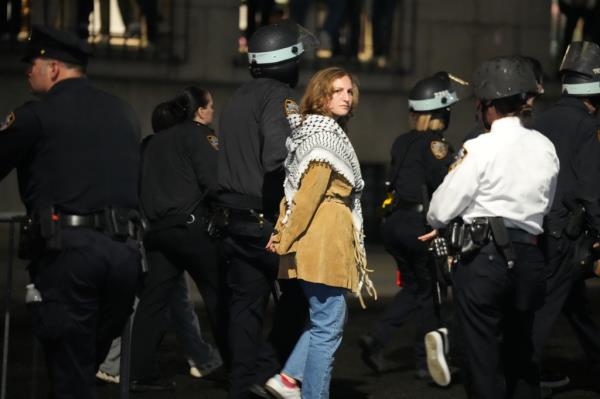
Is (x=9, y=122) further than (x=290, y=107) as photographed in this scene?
No

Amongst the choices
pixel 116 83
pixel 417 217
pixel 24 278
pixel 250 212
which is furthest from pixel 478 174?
pixel 116 83

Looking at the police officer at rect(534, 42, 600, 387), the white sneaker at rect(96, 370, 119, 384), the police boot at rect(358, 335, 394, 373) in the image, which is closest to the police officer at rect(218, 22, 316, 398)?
the white sneaker at rect(96, 370, 119, 384)

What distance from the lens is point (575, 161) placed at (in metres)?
8.34

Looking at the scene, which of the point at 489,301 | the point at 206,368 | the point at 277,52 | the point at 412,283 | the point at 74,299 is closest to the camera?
the point at 74,299

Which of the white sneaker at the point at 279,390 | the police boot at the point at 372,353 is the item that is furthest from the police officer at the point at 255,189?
the police boot at the point at 372,353

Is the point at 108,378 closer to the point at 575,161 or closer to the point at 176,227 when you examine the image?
the point at 176,227

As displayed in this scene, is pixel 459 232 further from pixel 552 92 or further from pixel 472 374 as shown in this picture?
pixel 552 92

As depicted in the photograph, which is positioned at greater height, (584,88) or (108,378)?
(584,88)

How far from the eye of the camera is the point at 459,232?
266 inches

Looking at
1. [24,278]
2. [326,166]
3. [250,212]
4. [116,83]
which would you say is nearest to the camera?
[326,166]

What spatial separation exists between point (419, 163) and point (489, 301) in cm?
262

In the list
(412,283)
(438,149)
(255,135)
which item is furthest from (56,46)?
(412,283)

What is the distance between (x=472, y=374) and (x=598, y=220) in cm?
188

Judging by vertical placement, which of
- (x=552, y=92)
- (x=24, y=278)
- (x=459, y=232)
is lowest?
(x=24, y=278)
